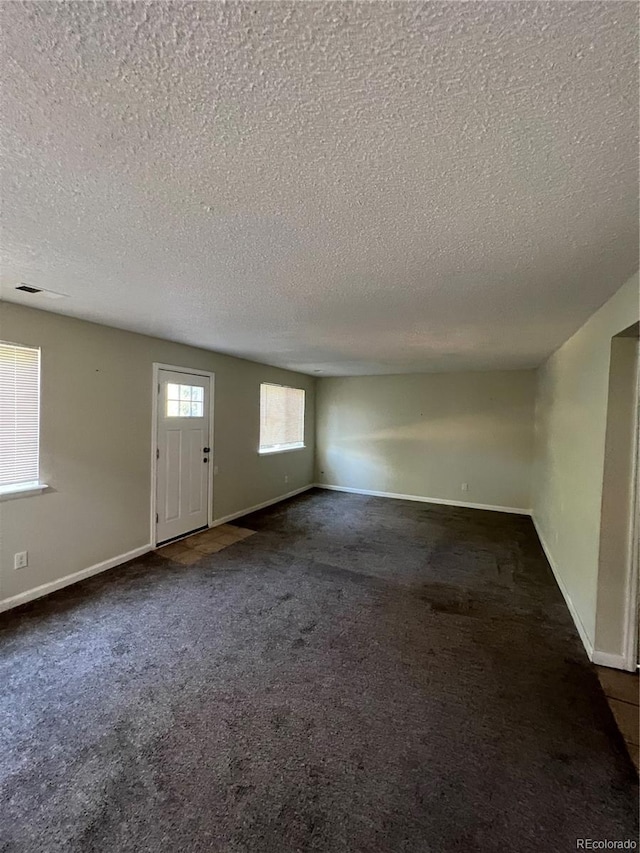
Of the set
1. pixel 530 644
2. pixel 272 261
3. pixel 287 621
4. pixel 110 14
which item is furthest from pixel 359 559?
pixel 110 14

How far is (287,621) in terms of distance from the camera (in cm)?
257

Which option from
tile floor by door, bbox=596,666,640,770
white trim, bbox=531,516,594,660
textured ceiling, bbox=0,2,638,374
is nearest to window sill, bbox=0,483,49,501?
textured ceiling, bbox=0,2,638,374

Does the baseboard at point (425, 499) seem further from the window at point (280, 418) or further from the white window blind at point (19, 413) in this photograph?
the white window blind at point (19, 413)

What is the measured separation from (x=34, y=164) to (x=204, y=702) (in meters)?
2.38

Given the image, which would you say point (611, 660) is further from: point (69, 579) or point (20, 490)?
point (20, 490)

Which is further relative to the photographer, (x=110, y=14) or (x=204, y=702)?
(x=204, y=702)

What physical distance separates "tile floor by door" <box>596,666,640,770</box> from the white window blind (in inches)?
158

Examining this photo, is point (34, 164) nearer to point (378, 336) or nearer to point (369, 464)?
point (378, 336)

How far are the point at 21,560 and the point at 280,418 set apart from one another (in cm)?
400

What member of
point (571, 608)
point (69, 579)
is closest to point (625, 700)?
point (571, 608)

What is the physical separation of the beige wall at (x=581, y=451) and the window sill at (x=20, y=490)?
3.99 metres

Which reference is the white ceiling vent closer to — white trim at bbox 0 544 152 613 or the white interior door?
the white interior door

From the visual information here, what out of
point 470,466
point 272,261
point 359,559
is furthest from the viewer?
point 470,466

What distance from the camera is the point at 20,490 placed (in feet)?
8.71
